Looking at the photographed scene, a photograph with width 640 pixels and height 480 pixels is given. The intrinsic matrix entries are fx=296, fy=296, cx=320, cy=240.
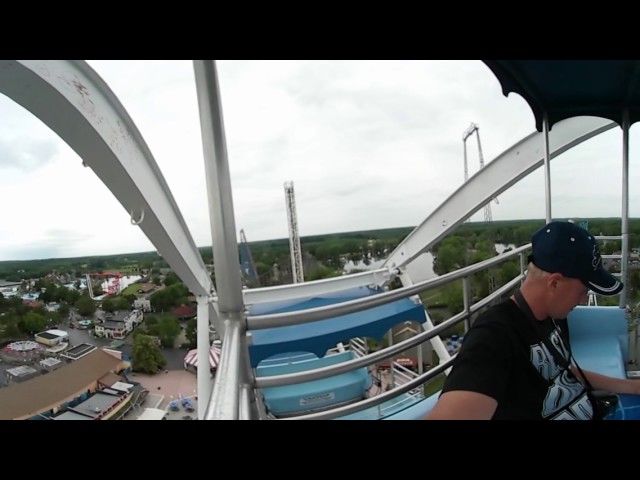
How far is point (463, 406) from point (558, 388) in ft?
1.50

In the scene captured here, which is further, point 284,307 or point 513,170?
point 284,307

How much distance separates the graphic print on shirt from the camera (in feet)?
2.69

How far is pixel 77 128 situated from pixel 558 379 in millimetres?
2512

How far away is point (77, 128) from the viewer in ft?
5.67

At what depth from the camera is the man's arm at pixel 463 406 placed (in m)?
0.61

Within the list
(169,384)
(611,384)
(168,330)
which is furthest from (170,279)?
(611,384)

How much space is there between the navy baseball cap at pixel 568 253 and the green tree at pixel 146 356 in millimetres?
3131

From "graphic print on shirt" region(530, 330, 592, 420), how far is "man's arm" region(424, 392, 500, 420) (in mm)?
266

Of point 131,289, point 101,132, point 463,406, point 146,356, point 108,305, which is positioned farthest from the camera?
point 146,356

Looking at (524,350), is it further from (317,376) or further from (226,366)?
(226,366)

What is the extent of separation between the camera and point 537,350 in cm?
82

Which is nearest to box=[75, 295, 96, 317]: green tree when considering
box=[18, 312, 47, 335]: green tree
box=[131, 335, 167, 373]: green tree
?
box=[18, 312, 47, 335]: green tree

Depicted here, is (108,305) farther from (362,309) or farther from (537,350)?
(537,350)
